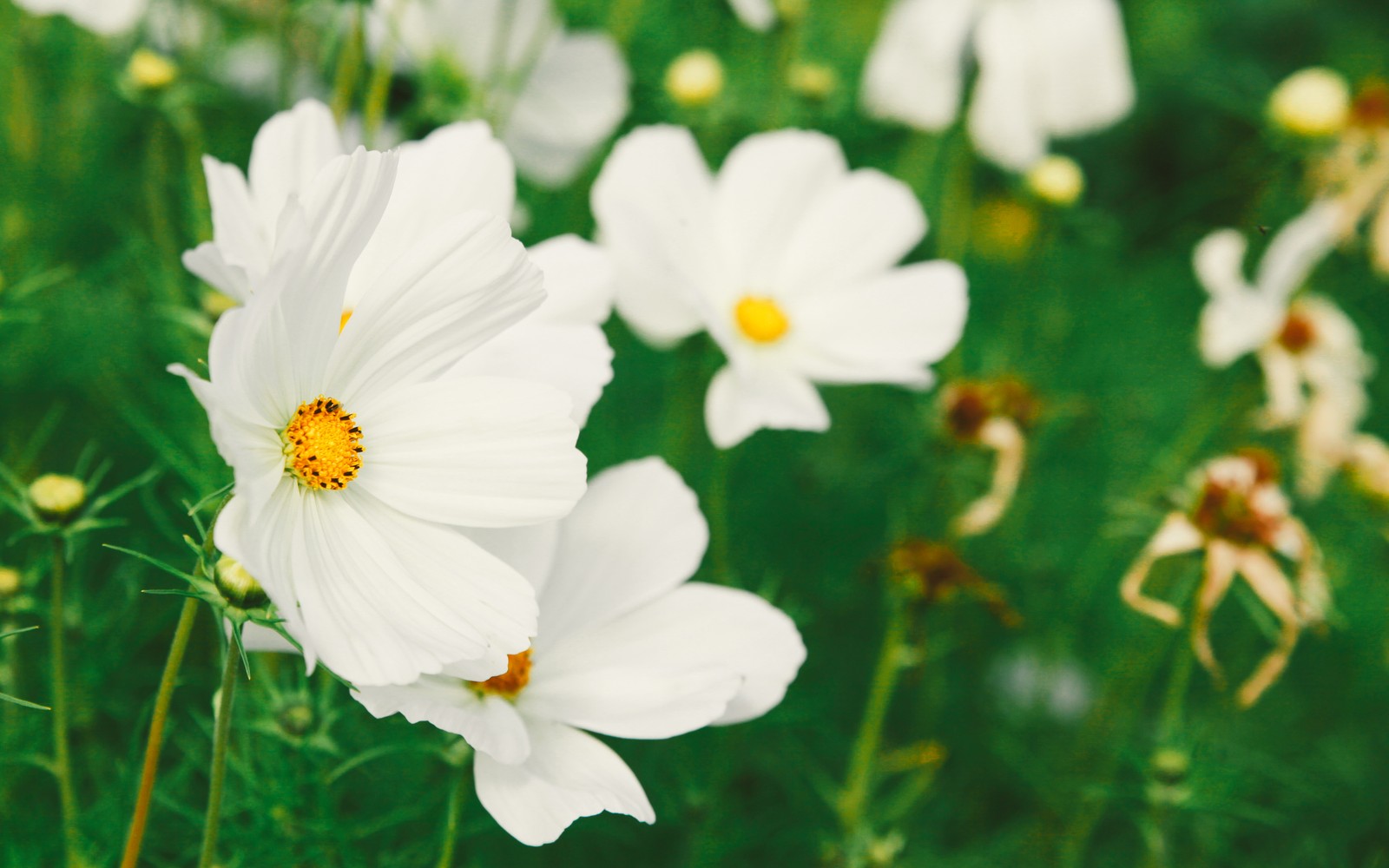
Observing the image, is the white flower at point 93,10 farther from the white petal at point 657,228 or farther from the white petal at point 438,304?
the white petal at point 438,304

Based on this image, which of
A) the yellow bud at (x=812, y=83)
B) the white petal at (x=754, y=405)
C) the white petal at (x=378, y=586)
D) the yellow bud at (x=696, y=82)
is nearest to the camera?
the white petal at (x=378, y=586)

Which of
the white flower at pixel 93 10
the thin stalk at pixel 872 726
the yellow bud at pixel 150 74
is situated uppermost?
the white flower at pixel 93 10

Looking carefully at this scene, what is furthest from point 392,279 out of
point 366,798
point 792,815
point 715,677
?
point 792,815

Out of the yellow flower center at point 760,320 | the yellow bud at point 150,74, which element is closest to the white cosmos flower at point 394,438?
the yellow flower center at point 760,320

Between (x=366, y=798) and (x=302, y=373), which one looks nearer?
(x=302, y=373)

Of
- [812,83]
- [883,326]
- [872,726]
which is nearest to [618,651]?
[872,726]

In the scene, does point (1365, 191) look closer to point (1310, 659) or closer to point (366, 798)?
point (1310, 659)
